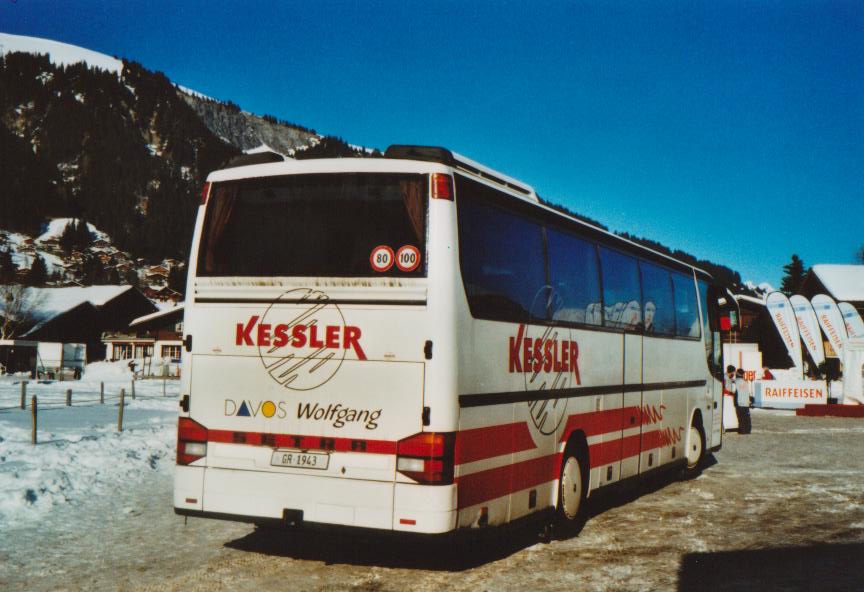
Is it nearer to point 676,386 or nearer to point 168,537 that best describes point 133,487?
point 168,537

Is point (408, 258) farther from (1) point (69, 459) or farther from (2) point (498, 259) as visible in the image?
(1) point (69, 459)

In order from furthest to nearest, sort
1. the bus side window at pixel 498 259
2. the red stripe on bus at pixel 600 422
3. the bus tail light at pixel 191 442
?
the red stripe on bus at pixel 600 422 → the bus tail light at pixel 191 442 → the bus side window at pixel 498 259

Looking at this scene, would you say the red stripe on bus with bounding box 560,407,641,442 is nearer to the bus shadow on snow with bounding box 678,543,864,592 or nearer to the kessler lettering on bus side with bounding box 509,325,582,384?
the kessler lettering on bus side with bounding box 509,325,582,384

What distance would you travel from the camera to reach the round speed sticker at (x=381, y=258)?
6789mm

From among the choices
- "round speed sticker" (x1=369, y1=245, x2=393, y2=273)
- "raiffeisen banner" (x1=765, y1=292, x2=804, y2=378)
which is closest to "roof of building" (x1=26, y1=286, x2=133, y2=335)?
"raiffeisen banner" (x1=765, y1=292, x2=804, y2=378)

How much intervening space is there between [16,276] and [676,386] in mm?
131557

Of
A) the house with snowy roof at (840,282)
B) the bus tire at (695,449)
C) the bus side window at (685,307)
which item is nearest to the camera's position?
the bus side window at (685,307)

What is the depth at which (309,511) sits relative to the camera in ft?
22.1

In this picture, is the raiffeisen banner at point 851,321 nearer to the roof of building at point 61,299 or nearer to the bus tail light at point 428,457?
the bus tail light at point 428,457

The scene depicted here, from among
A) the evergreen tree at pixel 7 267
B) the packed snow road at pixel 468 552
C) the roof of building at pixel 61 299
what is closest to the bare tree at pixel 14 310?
the roof of building at pixel 61 299

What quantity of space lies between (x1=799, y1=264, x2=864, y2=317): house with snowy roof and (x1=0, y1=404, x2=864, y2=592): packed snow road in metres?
58.5

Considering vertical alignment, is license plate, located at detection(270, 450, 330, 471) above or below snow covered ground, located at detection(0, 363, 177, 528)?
above

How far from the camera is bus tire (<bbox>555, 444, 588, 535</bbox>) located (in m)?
8.57

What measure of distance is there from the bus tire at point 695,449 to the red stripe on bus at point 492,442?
6802 mm
